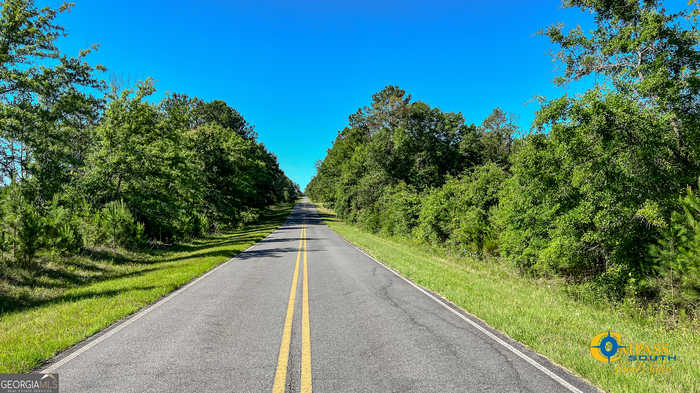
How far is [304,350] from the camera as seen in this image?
15.8 feet

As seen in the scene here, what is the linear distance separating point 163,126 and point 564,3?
22.3 metres

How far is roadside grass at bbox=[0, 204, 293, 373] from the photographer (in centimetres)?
518

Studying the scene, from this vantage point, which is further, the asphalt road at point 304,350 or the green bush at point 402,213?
the green bush at point 402,213

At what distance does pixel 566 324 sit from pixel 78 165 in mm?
17326

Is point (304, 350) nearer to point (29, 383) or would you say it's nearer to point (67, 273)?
point (29, 383)

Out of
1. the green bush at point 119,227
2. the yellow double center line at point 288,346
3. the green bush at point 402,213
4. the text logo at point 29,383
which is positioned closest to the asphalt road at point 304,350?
the yellow double center line at point 288,346

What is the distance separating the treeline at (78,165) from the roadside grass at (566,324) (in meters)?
12.9

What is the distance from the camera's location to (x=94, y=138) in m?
17.0

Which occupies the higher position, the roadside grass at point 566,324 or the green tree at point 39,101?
the green tree at point 39,101

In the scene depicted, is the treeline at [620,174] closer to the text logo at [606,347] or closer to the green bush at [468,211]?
the green bush at [468,211]

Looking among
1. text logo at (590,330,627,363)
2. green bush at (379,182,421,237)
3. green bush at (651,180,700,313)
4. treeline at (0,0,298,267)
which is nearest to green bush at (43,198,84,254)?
treeline at (0,0,298,267)

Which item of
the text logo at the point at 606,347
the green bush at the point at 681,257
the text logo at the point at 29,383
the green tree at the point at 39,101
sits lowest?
the text logo at the point at 606,347

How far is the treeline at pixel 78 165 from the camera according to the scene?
10.1 meters

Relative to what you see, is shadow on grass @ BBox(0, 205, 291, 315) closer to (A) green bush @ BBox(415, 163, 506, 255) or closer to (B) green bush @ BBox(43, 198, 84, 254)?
(B) green bush @ BBox(43, 198, 84, 254)
